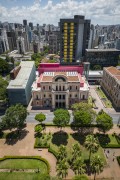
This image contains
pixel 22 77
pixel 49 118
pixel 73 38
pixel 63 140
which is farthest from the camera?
pixel 73 38

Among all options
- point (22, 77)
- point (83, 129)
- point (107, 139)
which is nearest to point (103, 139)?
point (107, 139)

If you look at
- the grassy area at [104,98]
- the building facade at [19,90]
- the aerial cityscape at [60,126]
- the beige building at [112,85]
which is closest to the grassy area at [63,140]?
the aerial cityscape at [60,126]

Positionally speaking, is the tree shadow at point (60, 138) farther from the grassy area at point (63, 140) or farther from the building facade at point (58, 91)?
the building facade at point (58, 91)

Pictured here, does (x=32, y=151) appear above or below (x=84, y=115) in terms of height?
below

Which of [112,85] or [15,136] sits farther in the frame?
[112,85]

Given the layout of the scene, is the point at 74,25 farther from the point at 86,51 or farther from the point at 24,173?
the point at 24,173

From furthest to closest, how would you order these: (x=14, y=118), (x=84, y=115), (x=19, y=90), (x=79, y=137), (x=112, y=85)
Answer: (x=112, y=85) < (x=19, y=90) < (x=79, y=137) < (x=84, y=115) < (x=14, y=118)

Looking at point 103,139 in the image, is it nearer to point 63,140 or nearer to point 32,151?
point 63,140
